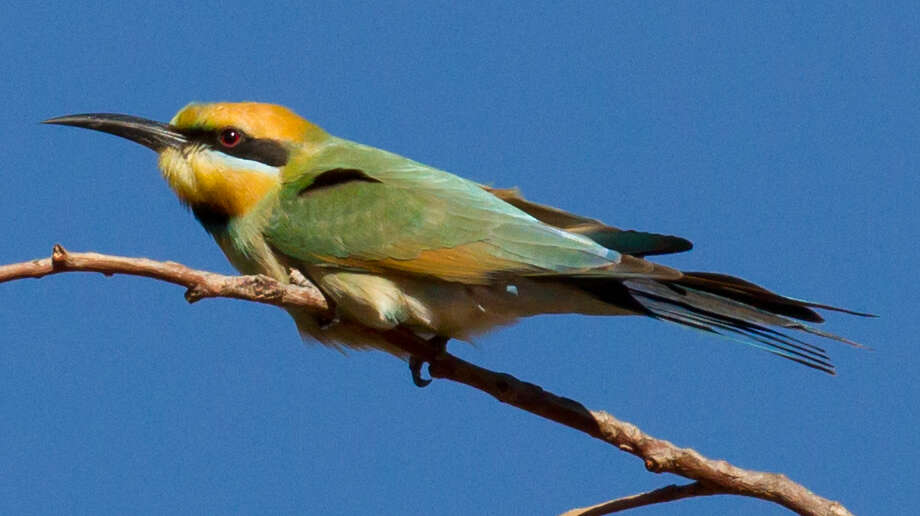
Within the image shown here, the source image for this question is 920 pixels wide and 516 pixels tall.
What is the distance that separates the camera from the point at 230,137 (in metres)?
3.16

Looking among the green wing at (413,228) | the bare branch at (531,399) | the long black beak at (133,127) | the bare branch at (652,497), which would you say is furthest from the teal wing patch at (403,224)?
the bare branch at (652,497)

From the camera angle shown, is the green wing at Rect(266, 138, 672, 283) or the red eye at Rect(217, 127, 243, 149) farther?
the red eye at Rect(217, 127, 243, 149)

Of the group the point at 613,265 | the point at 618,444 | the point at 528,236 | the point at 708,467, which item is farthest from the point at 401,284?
the point at 708,467

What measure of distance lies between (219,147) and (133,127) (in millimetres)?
239

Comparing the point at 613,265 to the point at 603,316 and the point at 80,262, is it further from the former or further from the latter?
the point at 80,262

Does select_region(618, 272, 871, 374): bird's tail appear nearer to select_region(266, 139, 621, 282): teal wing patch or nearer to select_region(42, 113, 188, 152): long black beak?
select_region(266, 139, 621, 282): teal wing patch

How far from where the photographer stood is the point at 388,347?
303 cm

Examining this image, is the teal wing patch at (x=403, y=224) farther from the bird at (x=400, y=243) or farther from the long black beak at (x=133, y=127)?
the long black beak at (x=133, y=127)

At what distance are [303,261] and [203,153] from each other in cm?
46

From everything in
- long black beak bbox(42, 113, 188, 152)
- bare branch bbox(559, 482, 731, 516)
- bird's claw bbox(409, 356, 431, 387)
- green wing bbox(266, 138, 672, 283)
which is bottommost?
bare branch bbox(559, 482, 731, 516)

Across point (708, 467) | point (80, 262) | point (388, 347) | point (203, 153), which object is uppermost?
point (203, 153)

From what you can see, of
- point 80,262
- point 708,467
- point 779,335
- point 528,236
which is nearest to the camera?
point 80,262

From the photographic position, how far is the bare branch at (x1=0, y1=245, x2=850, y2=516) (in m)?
1.95

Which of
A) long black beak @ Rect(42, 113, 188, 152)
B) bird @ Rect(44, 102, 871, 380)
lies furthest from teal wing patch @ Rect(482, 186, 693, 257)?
long black beak @ Rect(42, 113, 188, 152)
